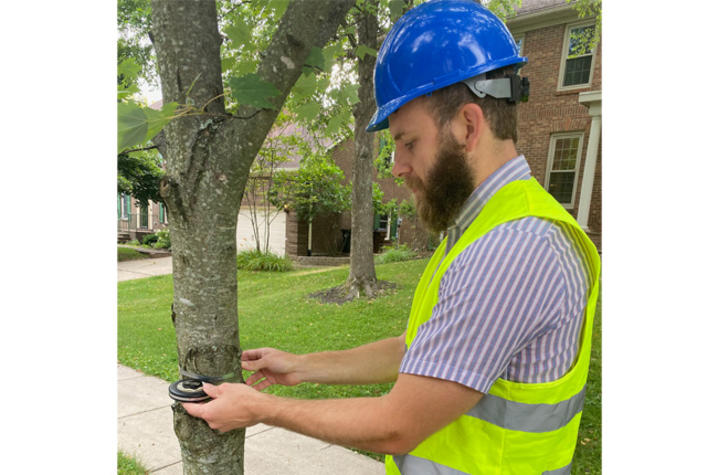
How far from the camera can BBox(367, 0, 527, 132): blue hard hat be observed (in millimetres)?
1242

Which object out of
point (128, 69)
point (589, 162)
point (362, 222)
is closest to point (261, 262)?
point (362, 222)

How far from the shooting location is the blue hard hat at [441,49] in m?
1.24

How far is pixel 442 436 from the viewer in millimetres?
1197

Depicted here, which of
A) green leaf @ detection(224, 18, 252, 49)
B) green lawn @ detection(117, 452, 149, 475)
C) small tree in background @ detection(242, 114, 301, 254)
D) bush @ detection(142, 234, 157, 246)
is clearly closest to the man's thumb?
green leaf @ detection(224, 18, 252, 49)

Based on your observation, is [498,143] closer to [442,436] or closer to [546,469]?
[442,436]

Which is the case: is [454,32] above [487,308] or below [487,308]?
above

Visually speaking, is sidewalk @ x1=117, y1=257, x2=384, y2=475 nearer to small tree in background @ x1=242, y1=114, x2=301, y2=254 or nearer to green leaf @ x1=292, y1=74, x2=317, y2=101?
green leaf @ x1=292, y1=74, x2=317, y2=101

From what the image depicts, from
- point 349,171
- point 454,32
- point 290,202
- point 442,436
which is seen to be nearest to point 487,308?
point 442,436

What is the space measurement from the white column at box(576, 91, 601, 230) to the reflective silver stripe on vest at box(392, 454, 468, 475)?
11.8 m

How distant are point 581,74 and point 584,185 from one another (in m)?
3.26

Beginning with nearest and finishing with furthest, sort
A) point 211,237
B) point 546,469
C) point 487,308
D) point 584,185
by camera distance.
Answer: point 487,308 < point 546,469 < point 211,237 < point 584,185

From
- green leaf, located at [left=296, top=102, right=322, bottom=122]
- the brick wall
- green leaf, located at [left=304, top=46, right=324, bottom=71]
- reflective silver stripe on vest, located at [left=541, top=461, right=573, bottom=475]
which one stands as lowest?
reflective silver stripe on vest, located at [left=541, top=461, right=573, bottom=475]

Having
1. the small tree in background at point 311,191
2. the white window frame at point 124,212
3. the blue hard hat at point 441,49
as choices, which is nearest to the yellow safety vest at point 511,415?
the blue hard hat at point 441,49

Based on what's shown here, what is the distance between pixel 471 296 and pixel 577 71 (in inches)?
538
